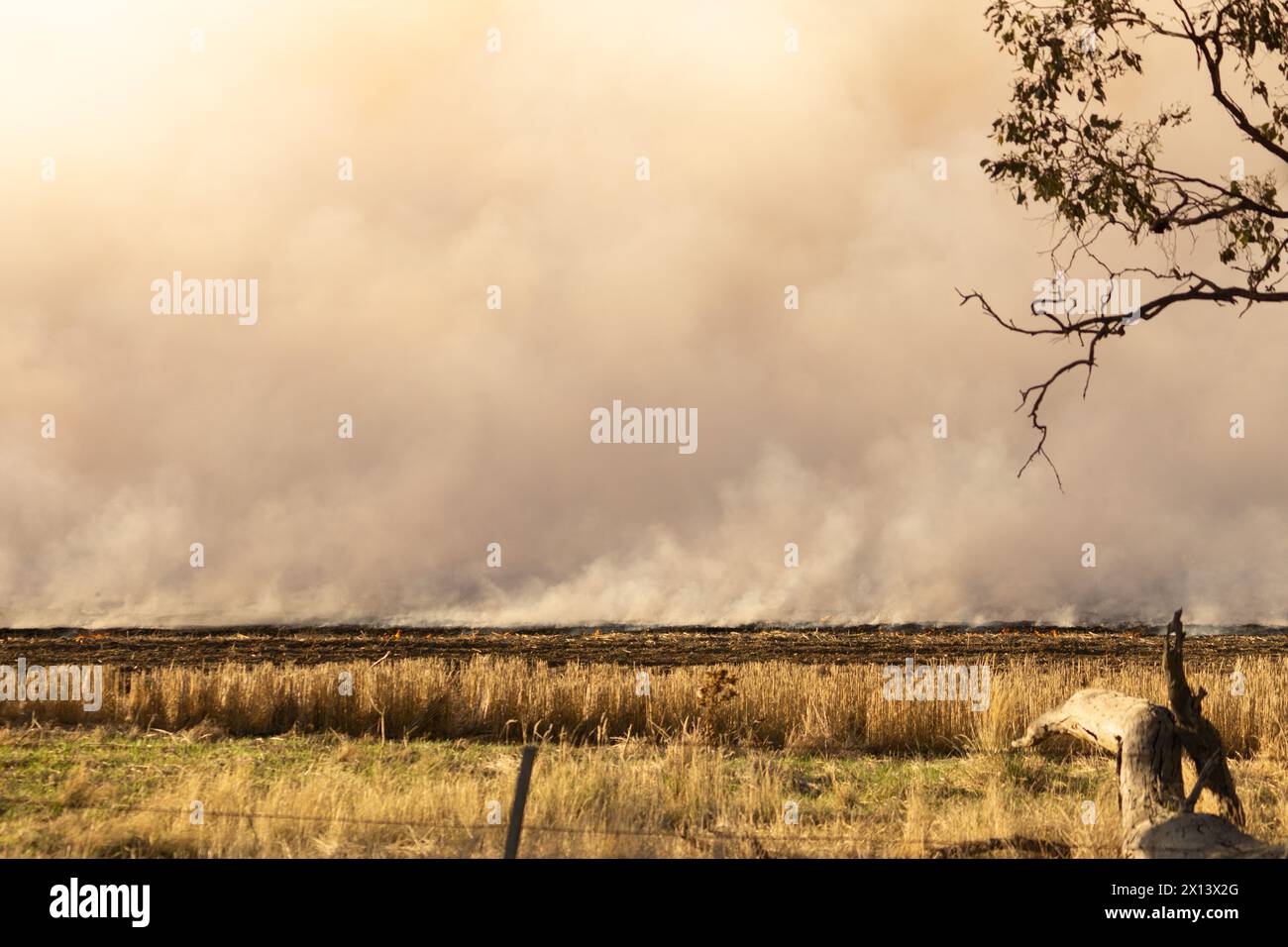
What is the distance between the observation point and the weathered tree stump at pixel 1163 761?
933 cm

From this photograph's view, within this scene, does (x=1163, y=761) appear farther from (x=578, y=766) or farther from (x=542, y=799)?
(x=578, y=766)

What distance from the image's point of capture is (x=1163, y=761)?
10703mm

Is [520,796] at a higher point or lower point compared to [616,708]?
higher

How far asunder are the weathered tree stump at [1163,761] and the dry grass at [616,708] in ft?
17.5

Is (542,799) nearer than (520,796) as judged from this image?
No

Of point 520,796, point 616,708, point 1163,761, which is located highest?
point 520,796

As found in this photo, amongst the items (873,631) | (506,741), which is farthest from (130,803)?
(873,631)

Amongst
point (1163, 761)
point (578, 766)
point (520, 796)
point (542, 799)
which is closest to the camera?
point (520, 796)

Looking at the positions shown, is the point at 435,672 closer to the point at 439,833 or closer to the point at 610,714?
the point at 610,714

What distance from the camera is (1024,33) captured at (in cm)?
1530

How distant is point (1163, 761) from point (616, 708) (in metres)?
9.23

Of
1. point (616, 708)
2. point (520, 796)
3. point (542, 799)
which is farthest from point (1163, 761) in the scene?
point (616, 708)
